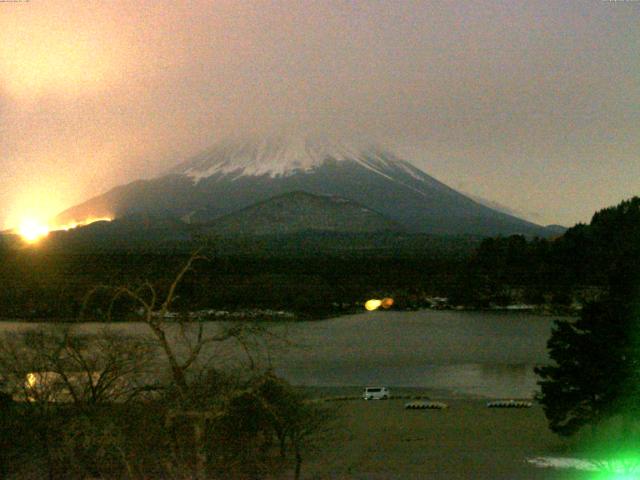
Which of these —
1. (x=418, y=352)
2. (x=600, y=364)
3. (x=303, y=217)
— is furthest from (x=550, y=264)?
(x=600, y=364)

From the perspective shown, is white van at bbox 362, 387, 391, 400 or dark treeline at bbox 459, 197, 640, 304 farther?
dark treeline at bbox 459, 197, 640, 304

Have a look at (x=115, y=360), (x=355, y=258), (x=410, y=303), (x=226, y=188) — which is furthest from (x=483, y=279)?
(x=226, y=188)

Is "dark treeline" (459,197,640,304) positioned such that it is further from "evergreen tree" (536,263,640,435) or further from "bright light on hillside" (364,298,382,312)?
"evergreen tree" (536,263,640,435)

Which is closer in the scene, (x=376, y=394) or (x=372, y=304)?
(x=376, y=394)

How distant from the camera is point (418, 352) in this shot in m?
24.1

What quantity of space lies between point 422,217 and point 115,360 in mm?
65559

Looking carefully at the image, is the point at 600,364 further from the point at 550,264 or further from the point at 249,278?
the point at 550,264

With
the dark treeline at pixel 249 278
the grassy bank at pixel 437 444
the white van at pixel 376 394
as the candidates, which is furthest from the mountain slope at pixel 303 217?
the grassy bank at pixel 437 444

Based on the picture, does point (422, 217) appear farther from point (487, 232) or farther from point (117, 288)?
point (117, 288)

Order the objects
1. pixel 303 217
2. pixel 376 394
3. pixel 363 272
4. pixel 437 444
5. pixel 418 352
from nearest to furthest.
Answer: pixel 437 444
pixel 376 394
pixel 418 352
pixel 363 272
pixel 303 217

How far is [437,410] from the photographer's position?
14.0 metres

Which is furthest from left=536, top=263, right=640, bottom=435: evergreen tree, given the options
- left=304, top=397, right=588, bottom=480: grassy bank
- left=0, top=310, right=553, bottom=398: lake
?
left=0, top=310, right=553, bottom=398: lake

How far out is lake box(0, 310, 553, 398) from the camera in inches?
714

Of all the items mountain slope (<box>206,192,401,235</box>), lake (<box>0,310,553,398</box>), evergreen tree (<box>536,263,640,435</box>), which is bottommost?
lake (<box>0,310,553,398</box>)
